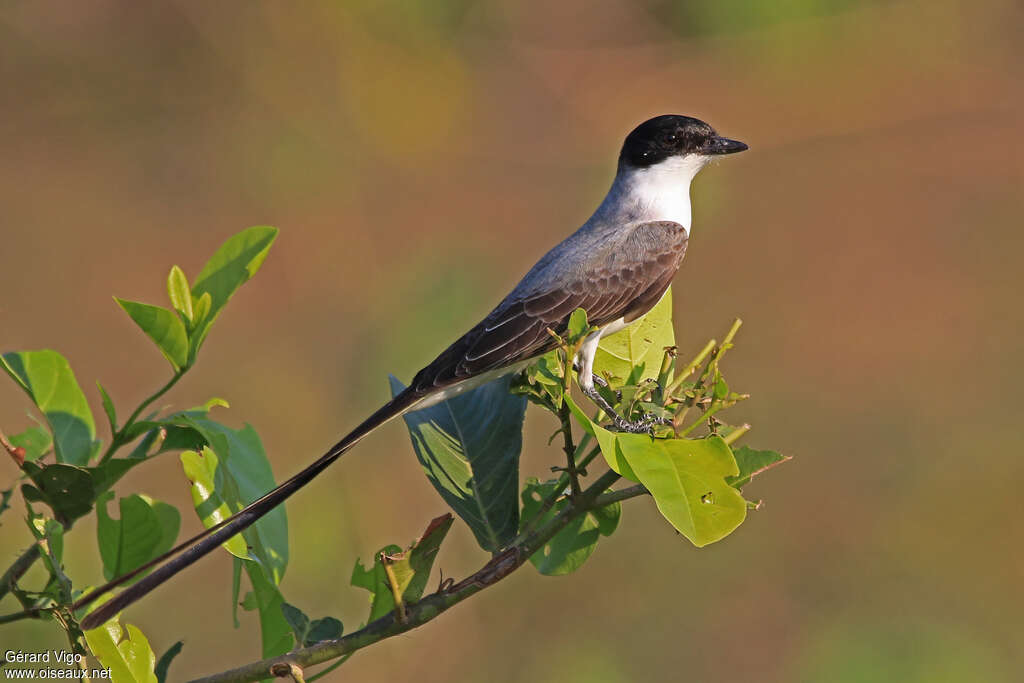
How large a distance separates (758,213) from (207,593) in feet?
16.2

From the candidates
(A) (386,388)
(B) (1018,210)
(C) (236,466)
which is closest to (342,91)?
(A) (386,388)

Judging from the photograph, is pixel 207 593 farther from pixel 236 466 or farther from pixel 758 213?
pixel 758 213

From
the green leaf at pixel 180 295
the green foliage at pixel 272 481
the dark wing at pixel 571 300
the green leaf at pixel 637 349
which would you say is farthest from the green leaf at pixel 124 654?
the dark wing at pixel 571 300

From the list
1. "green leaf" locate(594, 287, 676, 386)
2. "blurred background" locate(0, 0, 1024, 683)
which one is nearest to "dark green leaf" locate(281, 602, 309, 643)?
"green leaf" locate(594, 287, 676, 386)

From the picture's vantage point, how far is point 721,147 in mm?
3639

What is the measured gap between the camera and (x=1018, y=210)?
28.2 ft

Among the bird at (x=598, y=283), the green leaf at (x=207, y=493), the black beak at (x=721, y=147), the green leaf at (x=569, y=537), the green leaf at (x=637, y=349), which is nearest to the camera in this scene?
the green leaf at (x=207, y=493)

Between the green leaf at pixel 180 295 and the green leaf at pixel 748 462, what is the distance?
→ 93 centimetres

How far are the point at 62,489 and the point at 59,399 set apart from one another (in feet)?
0.79

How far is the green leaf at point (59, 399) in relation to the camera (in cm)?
185

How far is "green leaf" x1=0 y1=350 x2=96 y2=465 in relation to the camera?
1847 mm

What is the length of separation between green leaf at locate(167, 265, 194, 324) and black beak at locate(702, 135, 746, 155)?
2.08 metres

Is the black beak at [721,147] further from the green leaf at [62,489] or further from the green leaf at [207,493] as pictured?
the green leaf at [62,489]

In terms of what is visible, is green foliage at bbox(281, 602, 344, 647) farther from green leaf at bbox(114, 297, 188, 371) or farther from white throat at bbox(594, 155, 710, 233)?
white throat at bbox(594, 155, 710, 233)
